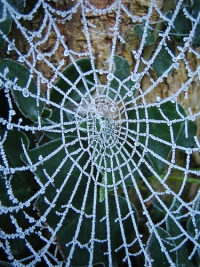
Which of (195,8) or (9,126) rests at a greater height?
(195,8)

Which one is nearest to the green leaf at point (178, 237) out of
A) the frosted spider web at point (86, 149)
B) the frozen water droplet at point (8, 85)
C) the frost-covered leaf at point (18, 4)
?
the frosted spider web at point (86, 149)

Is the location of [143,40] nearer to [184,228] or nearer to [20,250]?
[184,228]

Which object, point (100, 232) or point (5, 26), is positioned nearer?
point (5, 26)

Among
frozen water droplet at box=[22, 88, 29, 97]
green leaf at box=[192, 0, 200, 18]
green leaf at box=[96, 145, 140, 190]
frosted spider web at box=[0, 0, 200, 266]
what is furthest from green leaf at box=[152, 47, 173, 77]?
frozen water droplet at box=[22, 88, 29, 97]

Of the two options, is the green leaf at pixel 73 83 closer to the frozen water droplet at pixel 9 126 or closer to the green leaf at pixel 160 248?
the frozen water droplet at pixel 9 126

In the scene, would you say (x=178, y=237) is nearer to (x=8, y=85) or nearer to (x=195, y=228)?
(x=195, y=228)

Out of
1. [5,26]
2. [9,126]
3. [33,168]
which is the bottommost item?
[33,168]

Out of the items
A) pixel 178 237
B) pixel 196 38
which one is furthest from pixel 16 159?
pixel 196 38
